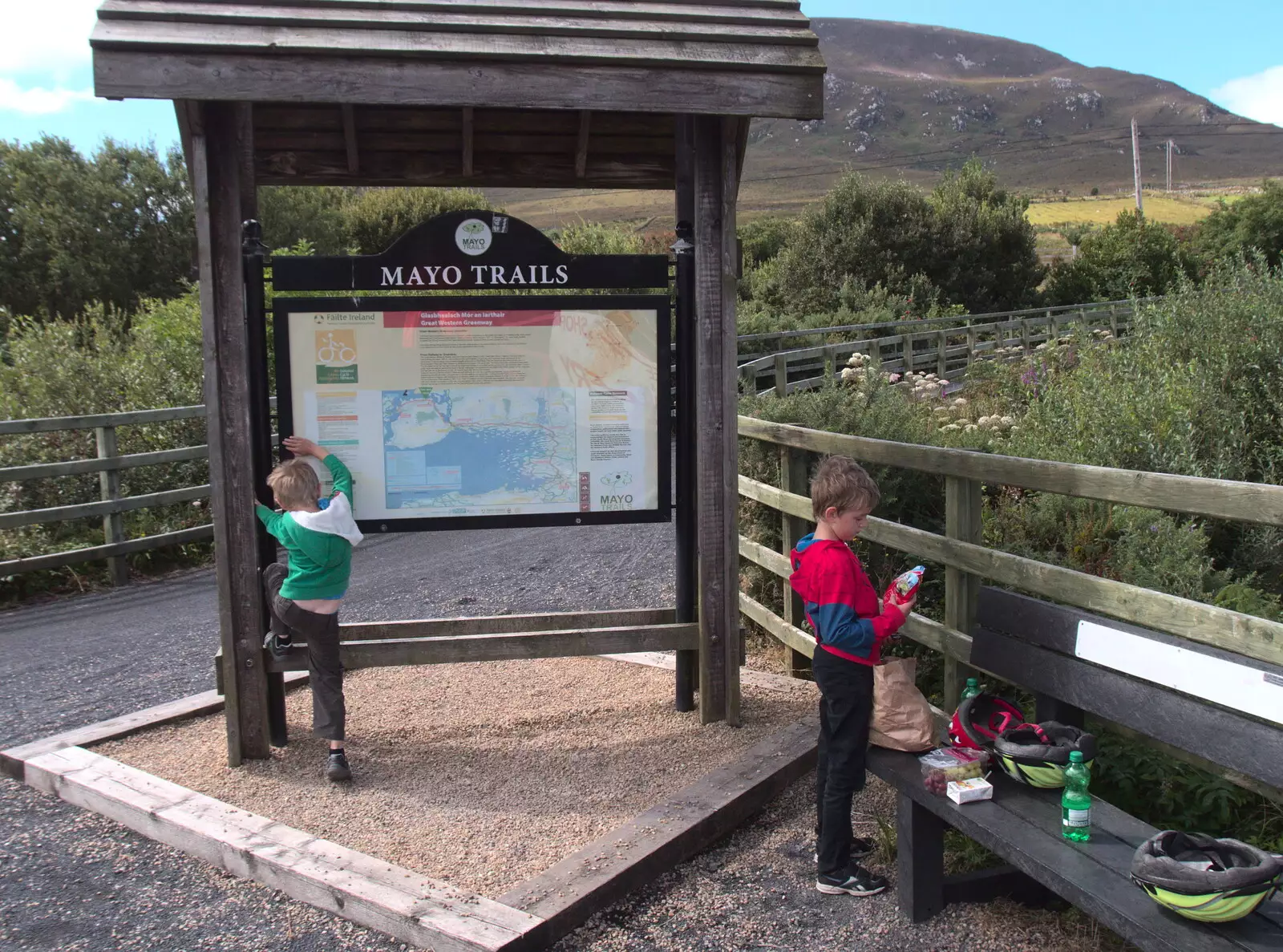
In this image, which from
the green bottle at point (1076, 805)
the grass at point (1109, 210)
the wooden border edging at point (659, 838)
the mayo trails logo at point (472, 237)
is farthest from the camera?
the grass at point (1109, 210)

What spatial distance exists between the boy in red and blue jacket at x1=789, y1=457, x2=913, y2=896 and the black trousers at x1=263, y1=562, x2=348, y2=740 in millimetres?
Result: 1968

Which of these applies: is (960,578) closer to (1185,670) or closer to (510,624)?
(1185,670)

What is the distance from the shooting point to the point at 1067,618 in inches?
119

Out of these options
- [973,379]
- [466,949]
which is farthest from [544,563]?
[973,379]

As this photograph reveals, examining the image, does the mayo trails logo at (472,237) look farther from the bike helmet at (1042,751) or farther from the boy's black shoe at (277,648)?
the bike helmet at (1042,751)

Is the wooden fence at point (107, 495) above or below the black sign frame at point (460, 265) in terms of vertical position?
below

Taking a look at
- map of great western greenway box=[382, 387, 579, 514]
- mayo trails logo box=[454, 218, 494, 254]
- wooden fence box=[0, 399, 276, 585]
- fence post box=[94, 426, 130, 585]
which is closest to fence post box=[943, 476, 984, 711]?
map of great western greenway box=[382, 387, 579, 514]

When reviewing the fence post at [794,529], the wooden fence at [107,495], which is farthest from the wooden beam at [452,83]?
the wooden fence at [107,495]

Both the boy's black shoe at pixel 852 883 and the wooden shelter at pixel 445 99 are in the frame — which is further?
the wooden shelter at pixel 445 99

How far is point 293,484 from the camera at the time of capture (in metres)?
4.04

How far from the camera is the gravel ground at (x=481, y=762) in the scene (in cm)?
361

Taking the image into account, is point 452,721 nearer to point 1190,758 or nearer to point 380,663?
point 380,663

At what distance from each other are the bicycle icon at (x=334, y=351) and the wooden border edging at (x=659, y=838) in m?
2.18

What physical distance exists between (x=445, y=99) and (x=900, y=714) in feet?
8.77
